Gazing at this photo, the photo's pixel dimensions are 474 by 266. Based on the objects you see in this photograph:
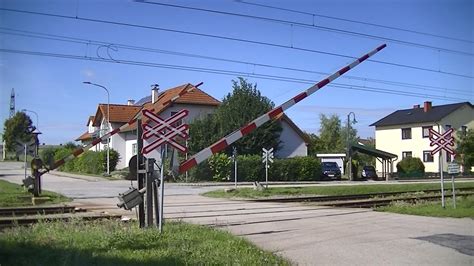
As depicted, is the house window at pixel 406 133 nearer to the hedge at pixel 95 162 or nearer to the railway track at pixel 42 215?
the hedge at pixel 95 162

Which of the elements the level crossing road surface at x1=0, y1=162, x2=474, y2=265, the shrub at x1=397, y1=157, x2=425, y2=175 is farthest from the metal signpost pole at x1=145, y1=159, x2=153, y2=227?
the shrub at x1=397, y1=157, x2=425, y2=175

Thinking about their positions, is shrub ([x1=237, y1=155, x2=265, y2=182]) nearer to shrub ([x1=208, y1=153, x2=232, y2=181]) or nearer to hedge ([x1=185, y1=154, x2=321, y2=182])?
hedge ([x1=185, y1=154, x2=321, y2=182])

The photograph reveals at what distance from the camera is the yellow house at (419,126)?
68.4 m

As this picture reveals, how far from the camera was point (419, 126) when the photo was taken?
7044 centimetres

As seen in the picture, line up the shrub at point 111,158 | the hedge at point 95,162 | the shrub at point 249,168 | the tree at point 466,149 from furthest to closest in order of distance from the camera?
the hedge at point 95,162 → the shrub at point 111,158 → the tree at point 466,149 → the shrub at point 249,168

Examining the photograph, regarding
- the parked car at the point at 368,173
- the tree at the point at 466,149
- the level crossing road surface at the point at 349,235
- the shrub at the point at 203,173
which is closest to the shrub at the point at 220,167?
the shrub at the point at 203,173

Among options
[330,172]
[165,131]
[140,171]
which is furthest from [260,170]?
[165,131]

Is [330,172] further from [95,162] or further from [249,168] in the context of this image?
[95,162]

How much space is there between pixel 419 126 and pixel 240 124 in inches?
1287

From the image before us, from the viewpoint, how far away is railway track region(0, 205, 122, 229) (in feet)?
43.1

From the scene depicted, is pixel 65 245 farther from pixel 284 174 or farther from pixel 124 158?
pixel 124 158

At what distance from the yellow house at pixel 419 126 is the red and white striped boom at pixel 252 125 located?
5582cm

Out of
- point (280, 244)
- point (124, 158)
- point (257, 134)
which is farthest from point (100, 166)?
point (280, 244)

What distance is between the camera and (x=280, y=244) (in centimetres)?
1018
